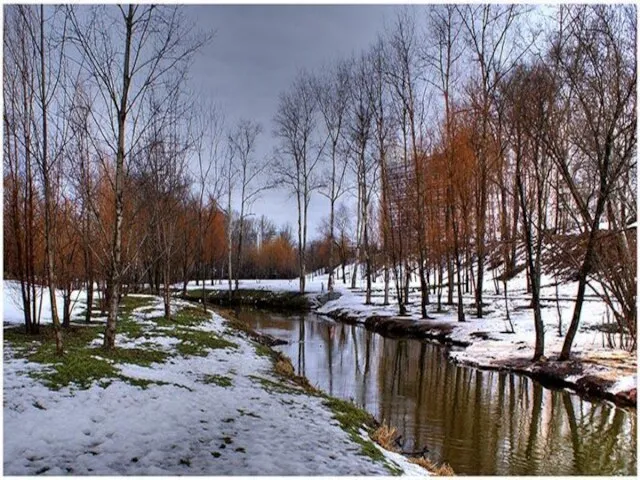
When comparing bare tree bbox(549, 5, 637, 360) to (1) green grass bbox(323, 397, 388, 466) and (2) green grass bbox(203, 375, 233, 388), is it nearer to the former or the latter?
(1) green grass bbox(323, 397, 388, 466)

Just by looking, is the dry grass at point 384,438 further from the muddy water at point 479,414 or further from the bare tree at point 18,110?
the bare tree at point 18,110

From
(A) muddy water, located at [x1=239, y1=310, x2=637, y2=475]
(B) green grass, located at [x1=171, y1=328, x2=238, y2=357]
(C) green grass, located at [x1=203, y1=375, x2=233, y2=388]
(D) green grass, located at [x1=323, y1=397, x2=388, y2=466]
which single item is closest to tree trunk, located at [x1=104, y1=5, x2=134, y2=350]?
(C) green grass, located at [x1=203, y1=375, x2=233, y2=388]

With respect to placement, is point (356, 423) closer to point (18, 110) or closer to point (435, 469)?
point (435, 469)

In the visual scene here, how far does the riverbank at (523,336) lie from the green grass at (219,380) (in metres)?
7.54

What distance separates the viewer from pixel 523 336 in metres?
14.9

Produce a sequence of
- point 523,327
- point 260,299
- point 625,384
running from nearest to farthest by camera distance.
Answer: point 625,384
point 523,327
point 260,299

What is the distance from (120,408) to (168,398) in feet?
2.45

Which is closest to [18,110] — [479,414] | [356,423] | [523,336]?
[356,423]

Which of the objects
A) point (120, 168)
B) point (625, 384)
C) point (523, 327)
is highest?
point (120, 168)

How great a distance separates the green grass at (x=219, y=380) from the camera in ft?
23.6

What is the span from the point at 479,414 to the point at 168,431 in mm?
6060

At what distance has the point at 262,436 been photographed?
4945 millimetres

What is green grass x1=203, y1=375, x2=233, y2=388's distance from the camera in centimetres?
719

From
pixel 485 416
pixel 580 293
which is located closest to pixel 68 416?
pixel 485 416
